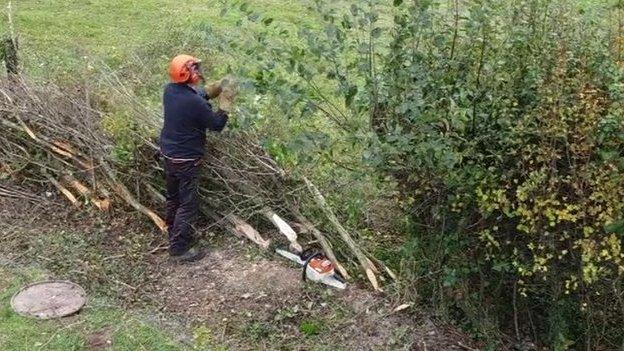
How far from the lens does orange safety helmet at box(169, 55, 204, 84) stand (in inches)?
233

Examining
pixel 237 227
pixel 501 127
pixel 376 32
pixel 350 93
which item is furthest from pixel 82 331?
pixel 501 127

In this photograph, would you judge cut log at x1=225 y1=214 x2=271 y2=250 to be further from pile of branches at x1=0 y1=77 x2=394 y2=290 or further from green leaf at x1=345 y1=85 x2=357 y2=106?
green leaf at x1=345 y1=85 x2=357 y2=106

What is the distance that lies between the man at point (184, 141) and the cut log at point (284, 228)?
62 centimetres

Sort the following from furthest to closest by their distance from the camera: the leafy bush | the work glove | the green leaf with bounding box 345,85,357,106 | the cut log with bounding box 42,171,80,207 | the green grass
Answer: the cut log with bounding box 42,171,80,207
the work glove
the green grass
the green leaf with bounding box 345,85,357,106
the leafy bush

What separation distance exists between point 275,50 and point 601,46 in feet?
5.95

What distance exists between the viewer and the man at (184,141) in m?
5.96

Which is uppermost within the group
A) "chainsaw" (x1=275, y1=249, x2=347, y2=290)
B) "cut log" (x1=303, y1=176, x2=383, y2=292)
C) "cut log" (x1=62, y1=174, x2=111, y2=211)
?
"cut log" (x1=303, y1=176, x2=383, y2=292)

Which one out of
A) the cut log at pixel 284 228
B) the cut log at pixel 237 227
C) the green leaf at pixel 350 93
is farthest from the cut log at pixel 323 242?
the green leaf at pixel 350 93

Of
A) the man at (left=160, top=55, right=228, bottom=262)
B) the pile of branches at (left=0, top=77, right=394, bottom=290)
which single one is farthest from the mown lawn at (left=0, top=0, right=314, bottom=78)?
the man at (left=160, top=55, right=228, bottom=262)

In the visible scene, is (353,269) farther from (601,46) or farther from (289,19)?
(289,19)

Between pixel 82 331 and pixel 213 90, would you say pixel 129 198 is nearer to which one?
pixel 213 90

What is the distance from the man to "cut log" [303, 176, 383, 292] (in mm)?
917

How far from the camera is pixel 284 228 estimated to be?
20.1ft

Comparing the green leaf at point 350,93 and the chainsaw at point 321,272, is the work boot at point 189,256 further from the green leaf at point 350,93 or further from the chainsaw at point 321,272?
the green leaf at point 350,93
